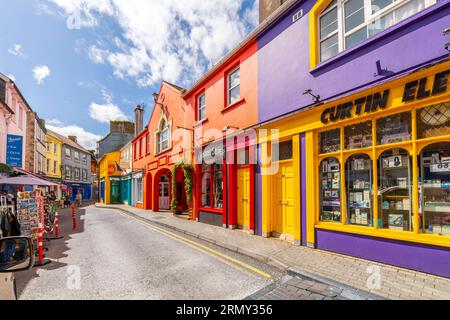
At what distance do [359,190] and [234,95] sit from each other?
257 inches

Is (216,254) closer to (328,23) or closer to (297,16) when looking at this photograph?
(328,23)

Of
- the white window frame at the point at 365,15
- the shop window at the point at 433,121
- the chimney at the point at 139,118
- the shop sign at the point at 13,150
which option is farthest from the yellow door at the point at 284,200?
the chimney at the point at 139,118

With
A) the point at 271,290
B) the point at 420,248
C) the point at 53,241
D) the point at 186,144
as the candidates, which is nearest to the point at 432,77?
the point at 420,248

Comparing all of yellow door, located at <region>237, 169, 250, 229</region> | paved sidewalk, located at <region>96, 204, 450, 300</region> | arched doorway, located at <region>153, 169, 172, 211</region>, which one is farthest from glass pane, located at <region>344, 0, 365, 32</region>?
arched doorway, located at <region>153, 169, 172, 211</region>

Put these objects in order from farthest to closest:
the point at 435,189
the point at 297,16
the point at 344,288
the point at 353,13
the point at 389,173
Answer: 1. the point at 297,16
2. the point at 353,13
3. the point at 389,173
4. the point at 435,189
5. the point at 344,288

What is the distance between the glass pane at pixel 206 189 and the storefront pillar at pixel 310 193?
5.86 metres

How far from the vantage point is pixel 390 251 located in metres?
4.85

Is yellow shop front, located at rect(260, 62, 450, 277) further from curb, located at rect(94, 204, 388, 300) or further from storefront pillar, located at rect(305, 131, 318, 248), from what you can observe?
curb, located at rect(94, 204, 388, 300)

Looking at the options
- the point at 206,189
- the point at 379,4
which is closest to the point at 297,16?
the point at 379,4

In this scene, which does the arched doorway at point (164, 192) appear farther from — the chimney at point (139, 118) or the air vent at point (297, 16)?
the air vent at point (297, 16)

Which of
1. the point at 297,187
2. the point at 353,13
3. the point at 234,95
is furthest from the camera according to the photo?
the point at 234,95

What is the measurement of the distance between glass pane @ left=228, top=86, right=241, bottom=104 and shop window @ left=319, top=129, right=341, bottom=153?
4.57m
